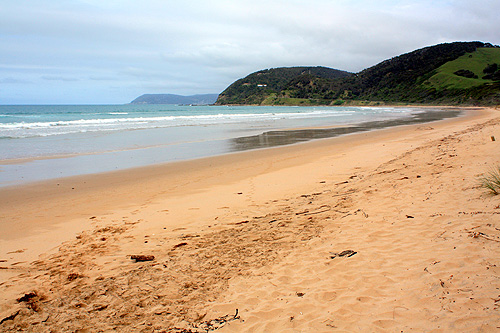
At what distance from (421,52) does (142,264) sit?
150m

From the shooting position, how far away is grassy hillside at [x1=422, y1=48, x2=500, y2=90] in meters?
88.4

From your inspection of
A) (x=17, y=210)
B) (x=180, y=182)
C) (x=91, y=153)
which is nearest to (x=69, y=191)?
(x=17, y=210)

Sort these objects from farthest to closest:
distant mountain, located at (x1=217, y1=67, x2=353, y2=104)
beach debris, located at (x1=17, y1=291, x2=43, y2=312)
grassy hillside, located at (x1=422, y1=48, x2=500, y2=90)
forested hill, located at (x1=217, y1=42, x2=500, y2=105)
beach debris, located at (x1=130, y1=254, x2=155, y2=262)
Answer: distant mountain, located at (x1=217, y1=67, x2=353, y2=104)
grassy hillside, located at (x1=422, y1=48, x2=500, y2=90)
forested hill, located at (x1=217, y1=42, x2=500, y2=105)
beach debris, located at (x1=130, y1=254, x2=155, y2=262)
beach debris, located at (x1=17, y1=291, x2=43, y2=312)

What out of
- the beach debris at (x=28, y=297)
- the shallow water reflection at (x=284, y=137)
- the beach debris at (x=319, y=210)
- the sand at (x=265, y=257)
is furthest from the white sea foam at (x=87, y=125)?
the beach debris at (x=319, y=210)

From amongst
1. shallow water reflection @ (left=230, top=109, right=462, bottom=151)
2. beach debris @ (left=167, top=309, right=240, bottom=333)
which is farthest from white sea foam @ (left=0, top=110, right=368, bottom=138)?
beach debris @ (left=167, top=309, right=240, bottom=333)

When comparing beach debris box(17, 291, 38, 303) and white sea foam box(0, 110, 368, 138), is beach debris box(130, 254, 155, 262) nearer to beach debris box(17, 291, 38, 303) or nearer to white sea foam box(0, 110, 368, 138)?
beach debris box(17, 291, 38, 303)

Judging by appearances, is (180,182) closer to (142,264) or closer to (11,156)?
(142,264)

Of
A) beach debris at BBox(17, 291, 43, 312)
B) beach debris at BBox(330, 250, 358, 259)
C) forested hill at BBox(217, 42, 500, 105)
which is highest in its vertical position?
forested hill at BBox(217, 42, 500, 105)

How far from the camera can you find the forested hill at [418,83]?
3322 inches

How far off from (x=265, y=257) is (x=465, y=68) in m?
123

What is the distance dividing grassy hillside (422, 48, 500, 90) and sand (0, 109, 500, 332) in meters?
96.9

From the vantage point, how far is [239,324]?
2945mm

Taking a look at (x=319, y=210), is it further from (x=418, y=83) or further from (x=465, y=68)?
(x=465, y=68)

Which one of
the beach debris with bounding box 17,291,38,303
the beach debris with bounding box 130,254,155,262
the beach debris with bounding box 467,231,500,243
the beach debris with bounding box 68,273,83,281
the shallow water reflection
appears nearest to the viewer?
the beach debris with bounding box 17,291,38,303
